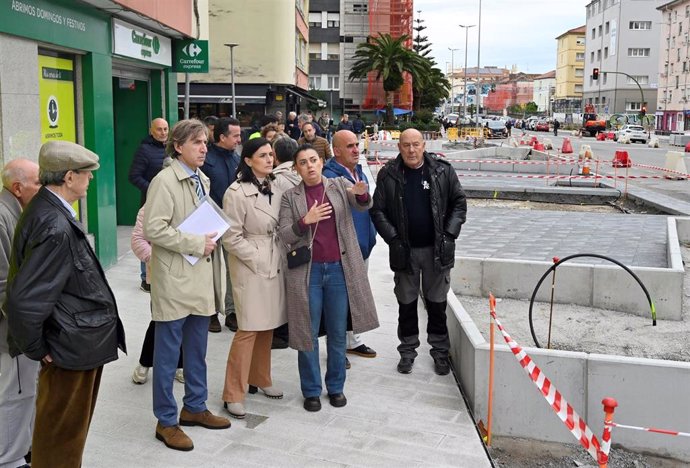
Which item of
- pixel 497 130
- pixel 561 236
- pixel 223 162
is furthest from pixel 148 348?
pixel 497 130

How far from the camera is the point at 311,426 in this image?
529cm

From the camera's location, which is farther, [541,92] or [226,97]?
[541,92]

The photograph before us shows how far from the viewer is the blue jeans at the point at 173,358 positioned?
4.81 meters

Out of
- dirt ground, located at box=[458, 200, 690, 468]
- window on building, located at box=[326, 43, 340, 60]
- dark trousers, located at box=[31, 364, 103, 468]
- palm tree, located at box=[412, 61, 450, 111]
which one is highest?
window on building, located at box=[326, 43, 340, 60]

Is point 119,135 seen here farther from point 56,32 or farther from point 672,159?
point 672,159

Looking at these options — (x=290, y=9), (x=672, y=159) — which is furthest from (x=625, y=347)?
(x=290, y=9)

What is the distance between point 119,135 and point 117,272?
4.24 metres

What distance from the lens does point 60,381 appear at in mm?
3771

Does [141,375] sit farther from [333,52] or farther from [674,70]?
[674,70]

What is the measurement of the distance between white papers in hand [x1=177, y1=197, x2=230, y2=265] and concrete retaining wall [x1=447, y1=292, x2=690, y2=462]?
206cm

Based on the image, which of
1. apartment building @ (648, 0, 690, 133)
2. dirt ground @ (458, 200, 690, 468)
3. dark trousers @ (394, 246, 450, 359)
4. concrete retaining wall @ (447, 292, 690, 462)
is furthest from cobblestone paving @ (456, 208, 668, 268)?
apartment building @ (648, 0, 690, 133)

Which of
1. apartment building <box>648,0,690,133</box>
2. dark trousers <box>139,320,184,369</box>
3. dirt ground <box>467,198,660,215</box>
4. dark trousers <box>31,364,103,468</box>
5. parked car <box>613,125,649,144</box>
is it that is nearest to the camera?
dark trousers <box>31,364,103,468</box>

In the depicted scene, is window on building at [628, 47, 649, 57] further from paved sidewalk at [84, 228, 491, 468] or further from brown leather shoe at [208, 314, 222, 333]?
paved sidewalk at [84, 228, 491, 468]

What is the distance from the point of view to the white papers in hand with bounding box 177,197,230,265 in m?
4.73
